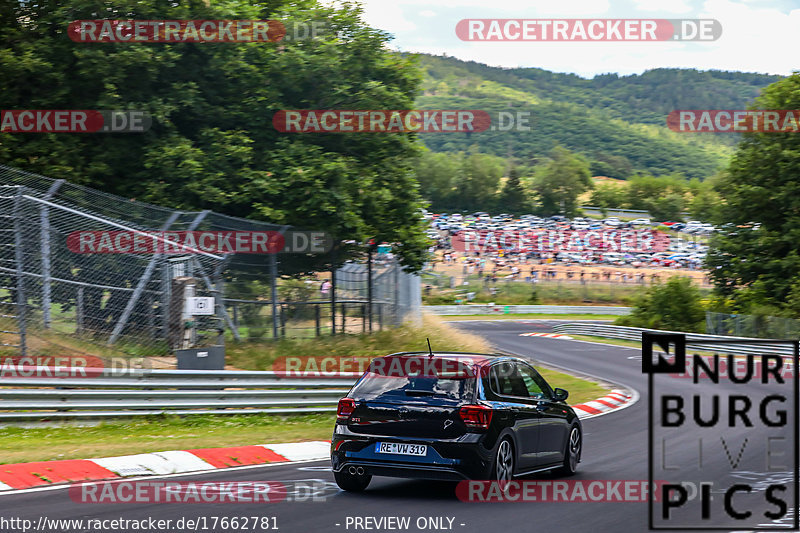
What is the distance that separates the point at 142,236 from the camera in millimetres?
15812

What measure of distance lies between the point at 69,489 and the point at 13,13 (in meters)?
15.3

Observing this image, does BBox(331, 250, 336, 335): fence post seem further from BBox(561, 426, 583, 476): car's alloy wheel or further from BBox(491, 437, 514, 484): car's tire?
BBox(491, 437, 514, 484): car's tire

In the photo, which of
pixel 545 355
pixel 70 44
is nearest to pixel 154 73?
pixel 70 44

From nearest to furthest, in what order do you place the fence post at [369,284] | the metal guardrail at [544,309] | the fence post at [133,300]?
the fence post at [133,300]
the fence post at [369,284]
the metal guardrail at [544,309]

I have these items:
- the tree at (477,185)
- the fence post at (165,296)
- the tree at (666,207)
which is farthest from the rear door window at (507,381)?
the tree at (477,185)

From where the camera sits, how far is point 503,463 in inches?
353

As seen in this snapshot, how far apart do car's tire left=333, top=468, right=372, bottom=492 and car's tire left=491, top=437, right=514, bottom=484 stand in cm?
123

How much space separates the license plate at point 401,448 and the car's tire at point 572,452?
2.61 m

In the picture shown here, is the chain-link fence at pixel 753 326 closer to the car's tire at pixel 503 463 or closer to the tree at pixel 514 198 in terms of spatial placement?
the car's tire at pixel 503 463

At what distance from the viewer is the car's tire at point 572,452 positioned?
10.6 metres

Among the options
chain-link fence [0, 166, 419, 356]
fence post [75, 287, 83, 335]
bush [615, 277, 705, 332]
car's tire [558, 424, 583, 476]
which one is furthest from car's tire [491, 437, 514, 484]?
bush [615, 277, 705, 332]

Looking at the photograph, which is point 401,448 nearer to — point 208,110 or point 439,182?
point 208,110

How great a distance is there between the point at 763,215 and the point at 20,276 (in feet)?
121

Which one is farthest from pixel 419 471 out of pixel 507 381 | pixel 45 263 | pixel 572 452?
pixel 45 263
